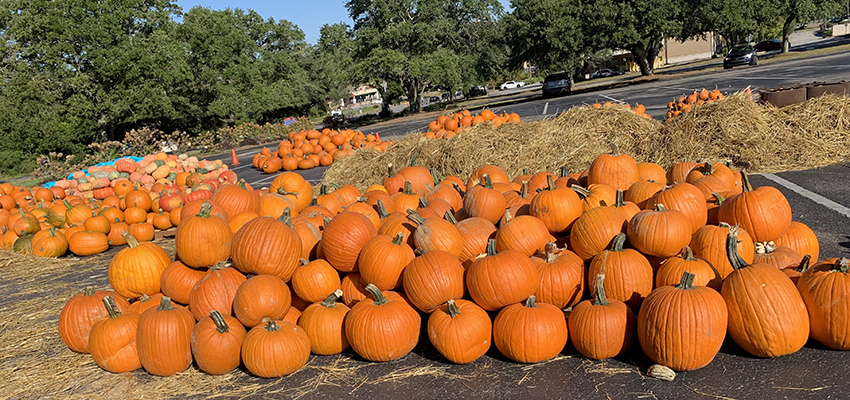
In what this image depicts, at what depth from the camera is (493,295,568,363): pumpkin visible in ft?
10.6

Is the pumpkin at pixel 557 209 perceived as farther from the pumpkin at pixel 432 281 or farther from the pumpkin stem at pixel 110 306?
the pumpkin stem at pixel 110 306

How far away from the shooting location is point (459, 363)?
339 cm

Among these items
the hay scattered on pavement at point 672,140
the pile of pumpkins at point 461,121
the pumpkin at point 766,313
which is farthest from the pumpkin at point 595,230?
the pile of pumpkins at point 461,121

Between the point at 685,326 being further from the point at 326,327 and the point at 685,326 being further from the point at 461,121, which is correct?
the point at 461,121

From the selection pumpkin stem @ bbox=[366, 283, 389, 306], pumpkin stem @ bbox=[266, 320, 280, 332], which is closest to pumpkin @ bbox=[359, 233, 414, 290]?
pumpkin stem @ bbox=[366, 283, 389, 306]

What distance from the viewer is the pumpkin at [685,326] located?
290 centimetres

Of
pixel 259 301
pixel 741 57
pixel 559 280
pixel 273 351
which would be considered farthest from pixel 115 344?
pixel 741 57

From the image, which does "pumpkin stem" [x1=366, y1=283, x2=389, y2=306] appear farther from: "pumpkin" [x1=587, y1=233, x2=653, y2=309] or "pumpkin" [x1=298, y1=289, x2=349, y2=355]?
"pumpkin" [x1=587, y1=233, x2=653, y2=309]

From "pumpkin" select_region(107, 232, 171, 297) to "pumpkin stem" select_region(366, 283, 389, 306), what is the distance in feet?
6.22

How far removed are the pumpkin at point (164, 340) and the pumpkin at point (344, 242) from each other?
1.08 metres

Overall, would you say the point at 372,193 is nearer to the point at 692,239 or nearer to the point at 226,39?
the point at 692,239

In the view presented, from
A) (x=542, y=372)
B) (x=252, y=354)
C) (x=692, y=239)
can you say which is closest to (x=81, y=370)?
(x=252, y=354)

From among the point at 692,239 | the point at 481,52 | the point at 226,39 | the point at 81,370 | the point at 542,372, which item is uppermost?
the point at 226,39

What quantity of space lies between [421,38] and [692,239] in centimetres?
3775
